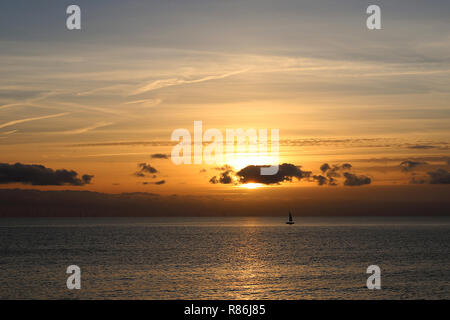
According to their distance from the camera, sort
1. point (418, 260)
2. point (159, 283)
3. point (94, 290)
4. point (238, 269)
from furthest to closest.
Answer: point (418, 260)
point (238, 269)
point (159, 283)
point (94, 290)

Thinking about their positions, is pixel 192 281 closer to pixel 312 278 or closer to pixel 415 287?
pixel 312 278

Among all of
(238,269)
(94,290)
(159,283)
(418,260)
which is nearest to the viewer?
(94,290)

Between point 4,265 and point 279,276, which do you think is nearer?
point 279,276

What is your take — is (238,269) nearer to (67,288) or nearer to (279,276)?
(279,276)
